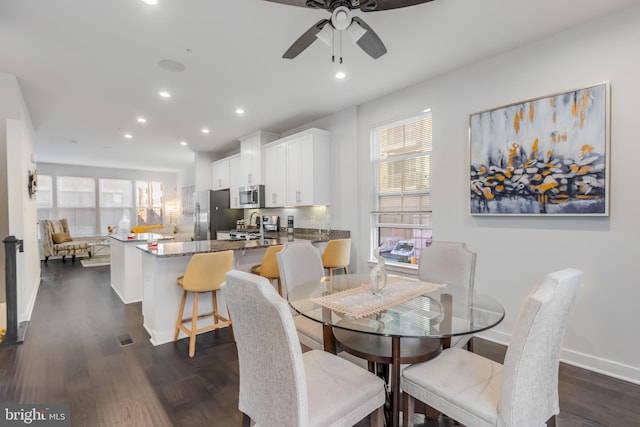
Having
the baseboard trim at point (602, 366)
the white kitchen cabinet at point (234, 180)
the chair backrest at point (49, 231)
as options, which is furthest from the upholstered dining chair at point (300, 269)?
the chair backrest at point (49, 231)

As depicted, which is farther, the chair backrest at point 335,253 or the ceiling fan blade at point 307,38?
the chair backrest at point 335,253

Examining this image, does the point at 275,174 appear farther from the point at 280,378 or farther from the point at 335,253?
the point at 280,378

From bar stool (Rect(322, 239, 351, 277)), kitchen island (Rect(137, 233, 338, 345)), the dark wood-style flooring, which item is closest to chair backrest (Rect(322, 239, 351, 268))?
bar stool (Rect(322, 239, 351, 277))

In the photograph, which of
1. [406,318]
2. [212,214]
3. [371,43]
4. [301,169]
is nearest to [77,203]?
[212,214]

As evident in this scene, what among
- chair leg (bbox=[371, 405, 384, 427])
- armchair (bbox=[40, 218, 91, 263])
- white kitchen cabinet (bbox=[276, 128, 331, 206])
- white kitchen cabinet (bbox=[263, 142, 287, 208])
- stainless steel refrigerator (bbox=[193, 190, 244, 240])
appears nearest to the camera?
chair leg (bbox=[371, 405, 384, 427])

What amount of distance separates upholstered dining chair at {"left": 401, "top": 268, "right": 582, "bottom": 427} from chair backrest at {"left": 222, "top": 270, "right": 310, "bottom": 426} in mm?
646

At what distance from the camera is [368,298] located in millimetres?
1821

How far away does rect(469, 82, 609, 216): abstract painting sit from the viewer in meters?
2.36

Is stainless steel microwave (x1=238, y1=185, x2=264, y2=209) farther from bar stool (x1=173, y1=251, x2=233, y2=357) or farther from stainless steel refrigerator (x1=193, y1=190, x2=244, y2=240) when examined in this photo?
bar stool (x1=173, y1=251, x2=233, y2=357)

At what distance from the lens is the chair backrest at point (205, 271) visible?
2.66m

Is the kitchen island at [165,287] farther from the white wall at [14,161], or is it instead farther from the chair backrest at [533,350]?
the chair backrest at [533,350]

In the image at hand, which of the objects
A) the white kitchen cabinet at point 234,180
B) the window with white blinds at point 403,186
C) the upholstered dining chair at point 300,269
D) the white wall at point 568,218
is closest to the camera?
the upholstered dining chair at point 300,269

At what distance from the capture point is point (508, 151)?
110 inches

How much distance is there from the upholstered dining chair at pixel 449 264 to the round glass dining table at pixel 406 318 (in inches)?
9.3
